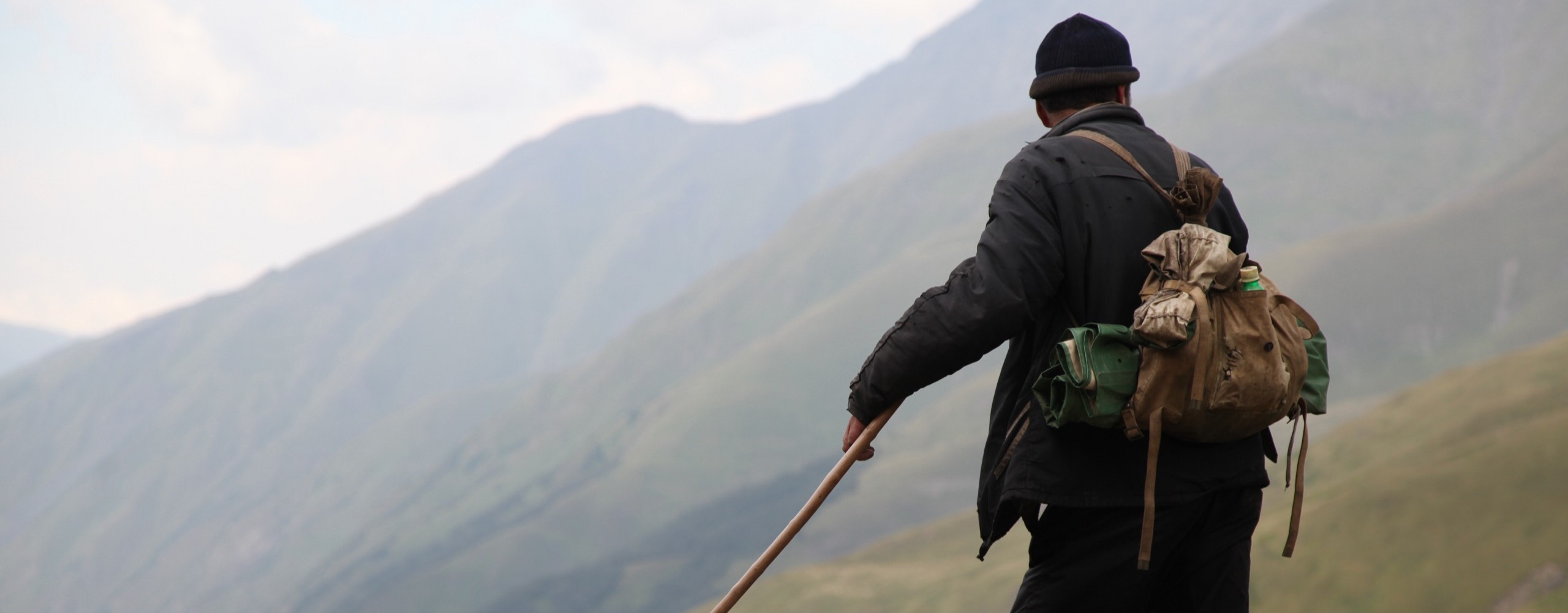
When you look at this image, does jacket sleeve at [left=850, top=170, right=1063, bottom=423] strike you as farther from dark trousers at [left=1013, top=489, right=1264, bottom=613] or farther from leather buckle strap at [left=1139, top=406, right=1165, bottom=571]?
dark trousers at [left=1013, top=489, right=1264, bottom=613]

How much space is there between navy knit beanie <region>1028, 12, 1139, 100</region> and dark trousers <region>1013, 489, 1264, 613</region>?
1450mm

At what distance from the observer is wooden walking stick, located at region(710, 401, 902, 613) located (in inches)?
150

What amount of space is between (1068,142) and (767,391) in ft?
402

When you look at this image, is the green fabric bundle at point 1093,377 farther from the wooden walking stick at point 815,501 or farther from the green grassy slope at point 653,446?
the green grassy slope at point 653,446

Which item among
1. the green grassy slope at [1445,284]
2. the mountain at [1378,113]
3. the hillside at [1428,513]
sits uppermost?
the mountain at [1378,113]

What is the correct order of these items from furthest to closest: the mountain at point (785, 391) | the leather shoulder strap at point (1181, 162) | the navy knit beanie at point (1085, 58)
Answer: the mountain at point (785, 391)
the navy knit beanie at point (1085, 58)
the leather shoulder strap at point (1181, 162)

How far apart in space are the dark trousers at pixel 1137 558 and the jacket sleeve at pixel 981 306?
69 cm

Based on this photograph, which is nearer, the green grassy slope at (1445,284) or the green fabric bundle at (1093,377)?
the green fabric bundle at (1093,377)

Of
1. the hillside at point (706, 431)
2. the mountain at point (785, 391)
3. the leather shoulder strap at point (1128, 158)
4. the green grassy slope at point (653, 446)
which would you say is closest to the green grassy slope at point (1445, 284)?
the mountain at point (785, 391)

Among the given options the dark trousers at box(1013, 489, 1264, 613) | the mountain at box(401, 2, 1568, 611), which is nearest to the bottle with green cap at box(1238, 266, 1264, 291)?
the dark trousers at box(1013, 489, 1264, 613)

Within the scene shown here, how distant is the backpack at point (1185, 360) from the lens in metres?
3.47

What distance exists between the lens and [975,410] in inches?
3954

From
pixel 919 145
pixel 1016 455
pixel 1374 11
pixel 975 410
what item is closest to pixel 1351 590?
pixel 1016 455

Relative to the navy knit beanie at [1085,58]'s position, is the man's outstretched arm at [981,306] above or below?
below
